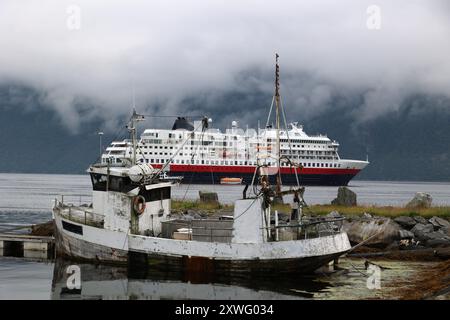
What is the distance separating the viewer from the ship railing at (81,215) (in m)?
26.1

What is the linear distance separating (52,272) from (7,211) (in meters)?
37.7

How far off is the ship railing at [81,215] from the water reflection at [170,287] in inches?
96.5

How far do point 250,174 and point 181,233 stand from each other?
129 m

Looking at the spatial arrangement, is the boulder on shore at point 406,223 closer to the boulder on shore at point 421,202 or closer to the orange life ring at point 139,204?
the boulder on shore at point 421,202

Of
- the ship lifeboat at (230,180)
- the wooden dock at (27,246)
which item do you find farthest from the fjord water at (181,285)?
the ship lifeboat at (230,180)

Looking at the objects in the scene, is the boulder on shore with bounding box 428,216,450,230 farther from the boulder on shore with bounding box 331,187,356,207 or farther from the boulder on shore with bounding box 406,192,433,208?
the boulder on shore with bounding box 331,187,356,207

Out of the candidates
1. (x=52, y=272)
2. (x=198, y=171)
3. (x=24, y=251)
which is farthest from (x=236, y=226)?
(x=198, y=171)

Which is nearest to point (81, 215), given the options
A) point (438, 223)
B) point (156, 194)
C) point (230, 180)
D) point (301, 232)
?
point (156, 194)

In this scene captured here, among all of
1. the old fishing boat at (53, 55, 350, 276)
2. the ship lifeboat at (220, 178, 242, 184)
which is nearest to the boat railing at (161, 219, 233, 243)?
the old fishing boat at (53, 55, 350, 276)

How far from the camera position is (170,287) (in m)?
21.9

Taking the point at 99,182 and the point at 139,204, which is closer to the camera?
the point at 139,204

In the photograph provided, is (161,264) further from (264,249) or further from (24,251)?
(24,251)

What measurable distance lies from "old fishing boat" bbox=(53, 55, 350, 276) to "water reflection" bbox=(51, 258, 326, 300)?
52 cm

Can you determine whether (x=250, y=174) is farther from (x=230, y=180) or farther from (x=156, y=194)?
(x=156, y=194)
